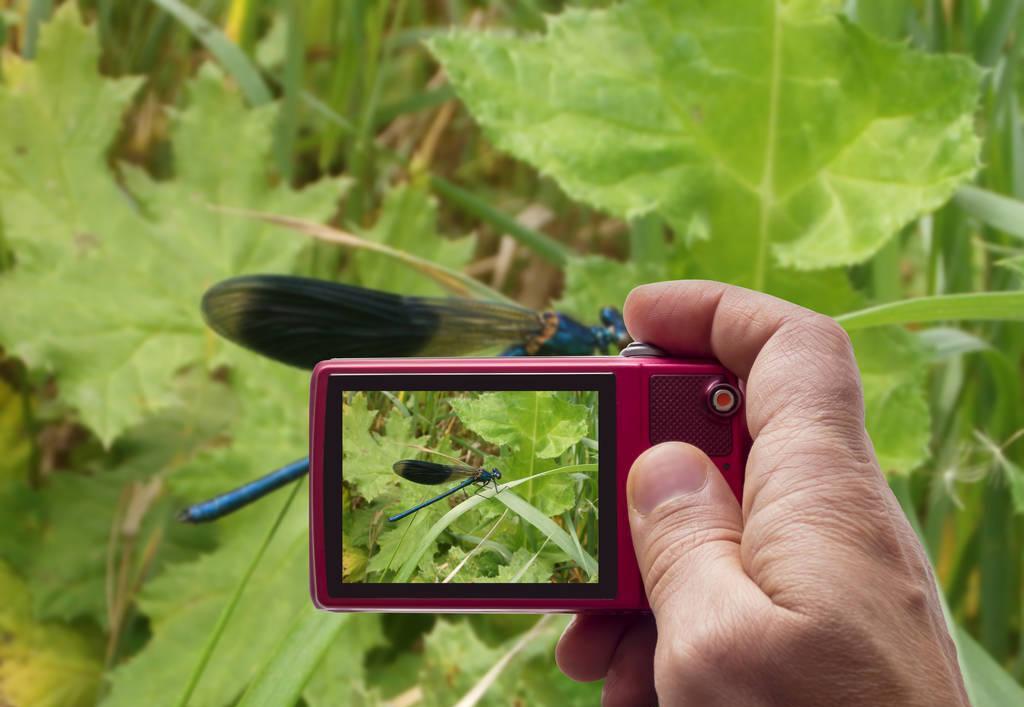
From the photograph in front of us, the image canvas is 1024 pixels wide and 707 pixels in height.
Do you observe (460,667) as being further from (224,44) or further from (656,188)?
(224,44)

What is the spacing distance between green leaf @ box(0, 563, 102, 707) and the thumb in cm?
80

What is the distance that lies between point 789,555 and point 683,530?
82mm

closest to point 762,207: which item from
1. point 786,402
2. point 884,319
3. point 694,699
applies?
point 884,319

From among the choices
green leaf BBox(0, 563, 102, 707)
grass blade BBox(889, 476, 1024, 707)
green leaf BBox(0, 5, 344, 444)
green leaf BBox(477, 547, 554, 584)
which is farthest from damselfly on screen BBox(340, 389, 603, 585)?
green leaf BBox(0, 563, 102, 707)

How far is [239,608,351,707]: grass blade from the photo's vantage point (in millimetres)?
720

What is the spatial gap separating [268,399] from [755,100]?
642mm

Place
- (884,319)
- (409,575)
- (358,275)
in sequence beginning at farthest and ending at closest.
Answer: (358,275) < (884,319) < (409,575)

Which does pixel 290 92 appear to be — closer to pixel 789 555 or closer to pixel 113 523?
pixel 113 523

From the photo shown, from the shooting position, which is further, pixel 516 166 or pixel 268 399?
pixel 516 166

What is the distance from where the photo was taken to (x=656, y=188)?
1.01 meters

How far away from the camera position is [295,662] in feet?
2.42

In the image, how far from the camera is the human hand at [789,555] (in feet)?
1.64

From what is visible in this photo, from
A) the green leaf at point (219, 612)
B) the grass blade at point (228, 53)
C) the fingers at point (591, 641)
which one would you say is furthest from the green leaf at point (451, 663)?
the grass blade at point (228, 53)

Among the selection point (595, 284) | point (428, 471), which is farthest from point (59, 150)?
point (428, 471)
